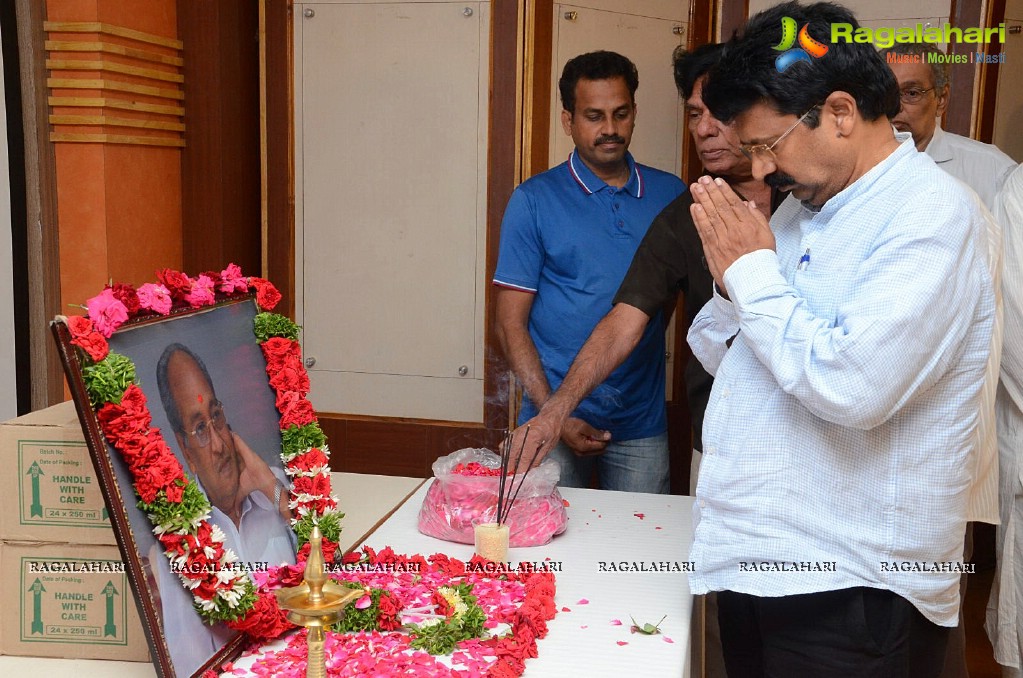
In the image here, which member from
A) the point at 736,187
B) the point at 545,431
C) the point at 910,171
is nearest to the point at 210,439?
the point at 545,431

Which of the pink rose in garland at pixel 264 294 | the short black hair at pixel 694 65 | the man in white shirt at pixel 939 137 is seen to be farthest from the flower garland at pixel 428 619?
the short black hair at pixel 694 65

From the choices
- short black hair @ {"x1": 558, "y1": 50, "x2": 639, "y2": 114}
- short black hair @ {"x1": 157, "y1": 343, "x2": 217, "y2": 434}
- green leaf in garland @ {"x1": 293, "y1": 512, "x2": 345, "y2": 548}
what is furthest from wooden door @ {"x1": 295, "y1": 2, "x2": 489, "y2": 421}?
short black hair @ {"x1": 157, "y1": 343, "x2": 217, "y2": 434}

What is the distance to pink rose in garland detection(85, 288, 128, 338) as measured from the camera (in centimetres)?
128

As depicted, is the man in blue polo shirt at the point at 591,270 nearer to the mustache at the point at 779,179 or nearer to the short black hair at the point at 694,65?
the short black hair at the point at 694,65

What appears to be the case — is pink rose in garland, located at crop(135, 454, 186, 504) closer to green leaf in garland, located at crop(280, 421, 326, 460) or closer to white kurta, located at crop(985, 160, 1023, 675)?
green leaf in garland, located at crop(280, 421, 326, 460)

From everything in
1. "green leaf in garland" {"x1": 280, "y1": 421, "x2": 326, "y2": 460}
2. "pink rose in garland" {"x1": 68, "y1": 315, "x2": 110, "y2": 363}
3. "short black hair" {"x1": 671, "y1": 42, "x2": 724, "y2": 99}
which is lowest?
"green leaf in garland" {"x1": 280, "y1": 421, "x2": 326, "y2": 460}

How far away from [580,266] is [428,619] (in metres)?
1.62

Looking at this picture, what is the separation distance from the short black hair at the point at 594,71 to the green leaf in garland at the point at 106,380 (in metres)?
2.10

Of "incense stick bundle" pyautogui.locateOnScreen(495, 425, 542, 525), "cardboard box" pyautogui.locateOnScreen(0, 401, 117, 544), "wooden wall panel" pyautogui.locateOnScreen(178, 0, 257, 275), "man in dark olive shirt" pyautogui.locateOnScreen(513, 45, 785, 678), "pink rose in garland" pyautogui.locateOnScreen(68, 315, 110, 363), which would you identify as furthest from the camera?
"wooden wall panel" pyautogui.locateOnScreen(178, 0, 257, 275)

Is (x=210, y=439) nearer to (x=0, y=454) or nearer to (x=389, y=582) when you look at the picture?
(x=0, y=454)

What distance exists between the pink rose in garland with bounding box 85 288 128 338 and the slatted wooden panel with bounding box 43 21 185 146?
2055 millimetres

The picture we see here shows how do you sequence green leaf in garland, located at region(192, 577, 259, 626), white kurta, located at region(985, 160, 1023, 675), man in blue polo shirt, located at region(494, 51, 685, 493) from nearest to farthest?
green leaf in garland, located at region(192, 577, 259, 626) → white kurta, located at region(985, 160, 1023, 675) → man in blue polo shirt, located at region(494, 51, 685, 493)

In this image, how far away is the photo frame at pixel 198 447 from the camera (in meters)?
1.24

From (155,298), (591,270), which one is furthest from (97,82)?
(155,298)
